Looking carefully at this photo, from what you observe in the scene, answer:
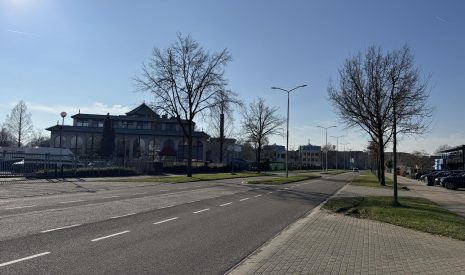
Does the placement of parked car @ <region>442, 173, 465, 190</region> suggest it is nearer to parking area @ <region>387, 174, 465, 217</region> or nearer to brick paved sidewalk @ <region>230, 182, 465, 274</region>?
parking area @ <region>387, 174, 465, 217</region>

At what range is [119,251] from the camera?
8.48 meters

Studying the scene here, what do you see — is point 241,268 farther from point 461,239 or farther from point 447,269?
point 461,239

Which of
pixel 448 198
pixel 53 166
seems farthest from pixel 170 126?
pixel 448 198

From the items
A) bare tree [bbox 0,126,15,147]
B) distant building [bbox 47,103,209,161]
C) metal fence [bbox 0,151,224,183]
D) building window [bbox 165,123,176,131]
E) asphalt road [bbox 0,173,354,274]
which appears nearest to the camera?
asphalt road [bbox 0,173,354,274]

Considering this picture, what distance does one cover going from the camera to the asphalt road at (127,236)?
292 inches

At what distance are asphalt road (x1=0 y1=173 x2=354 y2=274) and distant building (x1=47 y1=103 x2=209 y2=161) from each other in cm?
8697

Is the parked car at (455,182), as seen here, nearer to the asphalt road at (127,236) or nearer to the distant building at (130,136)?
the asphalt road at (127,236)

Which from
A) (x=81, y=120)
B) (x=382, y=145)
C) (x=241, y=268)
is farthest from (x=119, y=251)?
(x=81, y=120)

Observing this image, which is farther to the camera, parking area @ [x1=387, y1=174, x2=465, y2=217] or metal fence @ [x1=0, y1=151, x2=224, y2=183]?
metal fence @ [x1=0, y1=151, x2=224, y2=183]

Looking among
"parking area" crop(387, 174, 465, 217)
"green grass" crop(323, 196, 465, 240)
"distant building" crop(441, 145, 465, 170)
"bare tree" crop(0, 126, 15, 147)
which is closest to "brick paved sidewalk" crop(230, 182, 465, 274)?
"green grass" crop(323, 196, 465, 240)

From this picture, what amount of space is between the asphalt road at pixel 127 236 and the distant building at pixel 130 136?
86970mm

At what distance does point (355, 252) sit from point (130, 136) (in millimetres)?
104001

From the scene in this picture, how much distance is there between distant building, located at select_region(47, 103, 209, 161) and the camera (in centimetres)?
10625

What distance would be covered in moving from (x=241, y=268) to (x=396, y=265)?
272 cm
